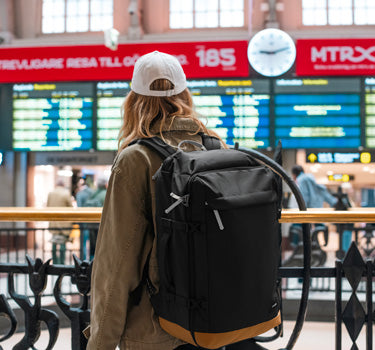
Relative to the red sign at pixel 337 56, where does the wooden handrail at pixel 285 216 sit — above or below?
below

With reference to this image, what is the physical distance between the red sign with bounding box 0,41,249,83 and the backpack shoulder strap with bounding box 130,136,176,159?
21.0 ft

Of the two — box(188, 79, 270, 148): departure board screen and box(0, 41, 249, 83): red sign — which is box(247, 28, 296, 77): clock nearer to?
box(0, 41, 249, 83): red sign

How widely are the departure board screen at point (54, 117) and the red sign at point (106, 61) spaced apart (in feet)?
0.82

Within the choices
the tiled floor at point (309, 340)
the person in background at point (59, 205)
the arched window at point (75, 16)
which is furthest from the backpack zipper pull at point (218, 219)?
the arched window at point (75, 16)

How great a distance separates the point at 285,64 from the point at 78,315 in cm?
632

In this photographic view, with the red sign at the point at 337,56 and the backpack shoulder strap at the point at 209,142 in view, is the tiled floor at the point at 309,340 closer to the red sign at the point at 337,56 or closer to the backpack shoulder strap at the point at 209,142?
the backpack shoulder strap at the point at 209,142

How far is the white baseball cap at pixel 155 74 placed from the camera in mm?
1518

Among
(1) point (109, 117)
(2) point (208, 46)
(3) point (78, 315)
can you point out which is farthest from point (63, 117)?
(3) point (78, 315)

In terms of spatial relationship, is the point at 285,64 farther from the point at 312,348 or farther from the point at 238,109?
the point at 312,348

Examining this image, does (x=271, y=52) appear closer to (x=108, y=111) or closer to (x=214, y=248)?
(x=108, y=111)

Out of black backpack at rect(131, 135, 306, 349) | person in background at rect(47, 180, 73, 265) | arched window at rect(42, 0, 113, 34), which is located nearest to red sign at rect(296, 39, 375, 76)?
person in background at rect(47, 180, 73, 265)

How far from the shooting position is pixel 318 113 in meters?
7.70

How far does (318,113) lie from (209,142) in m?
6.55

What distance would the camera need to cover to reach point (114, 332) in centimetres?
140
